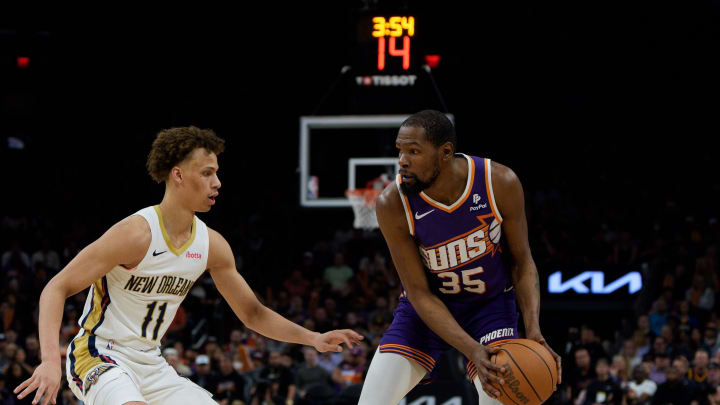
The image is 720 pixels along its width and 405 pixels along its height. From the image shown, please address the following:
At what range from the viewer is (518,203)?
4277 millimetres

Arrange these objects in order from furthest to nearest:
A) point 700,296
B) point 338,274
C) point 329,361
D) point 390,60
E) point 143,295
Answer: point 338,274 < point 700,296 < point 329,361 < point 390,60 < point 143,295

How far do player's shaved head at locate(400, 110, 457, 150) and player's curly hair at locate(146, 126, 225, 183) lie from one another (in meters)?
0.96

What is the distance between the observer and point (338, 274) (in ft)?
46.2

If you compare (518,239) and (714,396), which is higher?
(518,239)

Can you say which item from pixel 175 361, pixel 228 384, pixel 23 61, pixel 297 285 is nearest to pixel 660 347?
pixel 228 384

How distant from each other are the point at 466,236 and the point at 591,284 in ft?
29.8

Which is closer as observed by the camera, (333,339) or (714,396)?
(333,339)

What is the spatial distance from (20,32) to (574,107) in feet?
35.3

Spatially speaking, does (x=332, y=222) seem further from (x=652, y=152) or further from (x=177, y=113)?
(x=652, y=152)

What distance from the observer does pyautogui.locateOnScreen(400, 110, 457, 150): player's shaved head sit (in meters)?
4.09

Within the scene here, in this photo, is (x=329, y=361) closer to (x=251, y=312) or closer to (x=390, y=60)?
(x=390, y=60)

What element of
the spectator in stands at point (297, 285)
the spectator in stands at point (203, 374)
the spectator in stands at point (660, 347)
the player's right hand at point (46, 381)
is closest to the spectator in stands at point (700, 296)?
the spectator in stands at point (660, 347)

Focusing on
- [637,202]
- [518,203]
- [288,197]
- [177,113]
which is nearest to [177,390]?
[518,203]

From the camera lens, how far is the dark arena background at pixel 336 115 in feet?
42.1
